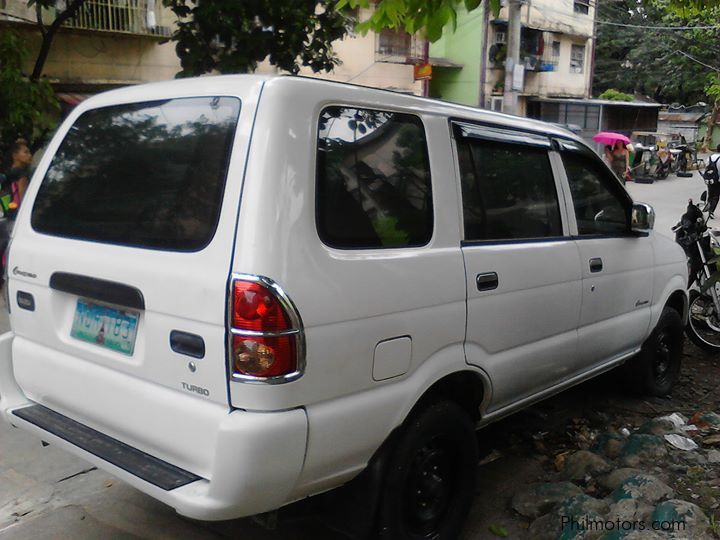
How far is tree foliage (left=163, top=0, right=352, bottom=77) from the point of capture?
8039 mm

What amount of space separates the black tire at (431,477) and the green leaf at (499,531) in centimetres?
24

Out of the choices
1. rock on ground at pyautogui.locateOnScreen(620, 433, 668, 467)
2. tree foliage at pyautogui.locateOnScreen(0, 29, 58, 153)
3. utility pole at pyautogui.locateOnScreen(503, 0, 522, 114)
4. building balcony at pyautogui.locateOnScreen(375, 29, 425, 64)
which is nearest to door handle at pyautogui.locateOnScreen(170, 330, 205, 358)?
rock on ground at pyautogui.locateOnScreen(620, 433, 668, 467)

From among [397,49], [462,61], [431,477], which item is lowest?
[431,477]

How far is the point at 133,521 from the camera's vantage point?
3.18 metres

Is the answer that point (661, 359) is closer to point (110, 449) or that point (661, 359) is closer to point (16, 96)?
point (110, 449)

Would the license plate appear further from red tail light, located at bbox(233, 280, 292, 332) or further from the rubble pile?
the rubble pile

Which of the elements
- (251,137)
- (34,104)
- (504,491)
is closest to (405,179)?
(251,137)

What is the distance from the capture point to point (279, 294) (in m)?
2.13

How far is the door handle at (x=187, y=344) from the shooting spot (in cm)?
221

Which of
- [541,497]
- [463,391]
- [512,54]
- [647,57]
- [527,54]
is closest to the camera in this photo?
[463,391]

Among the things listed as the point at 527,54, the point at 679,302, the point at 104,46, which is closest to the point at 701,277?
the point at 679,302

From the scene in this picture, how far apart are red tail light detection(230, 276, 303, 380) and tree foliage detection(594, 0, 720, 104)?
38.1 m

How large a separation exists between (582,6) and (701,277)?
25.9 m

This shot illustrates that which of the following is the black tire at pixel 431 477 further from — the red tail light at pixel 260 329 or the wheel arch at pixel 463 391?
the red tail light at pixel 260 329
